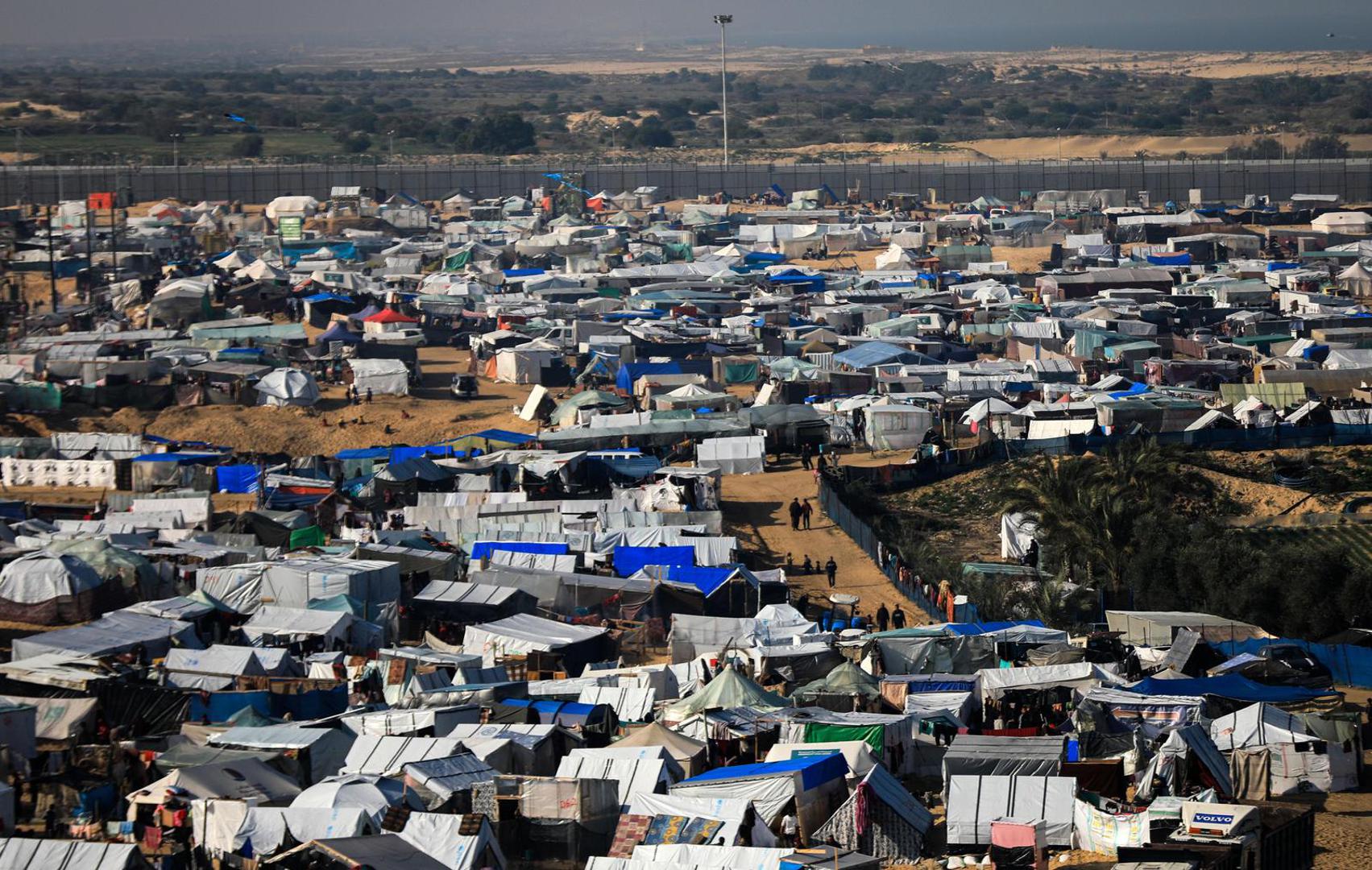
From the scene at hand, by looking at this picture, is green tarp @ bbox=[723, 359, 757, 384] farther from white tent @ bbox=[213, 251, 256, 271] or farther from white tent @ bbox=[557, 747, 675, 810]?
white tent @ bbox=[557, 747, 675, 810]

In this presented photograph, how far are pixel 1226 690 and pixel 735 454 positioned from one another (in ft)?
44.1

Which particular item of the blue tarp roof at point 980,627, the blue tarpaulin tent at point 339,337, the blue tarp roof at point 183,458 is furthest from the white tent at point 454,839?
the blue tarpaulin tent at point 339,337

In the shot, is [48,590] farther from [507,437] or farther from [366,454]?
[507,437]

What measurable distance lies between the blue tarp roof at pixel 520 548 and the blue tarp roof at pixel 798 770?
8101 mm

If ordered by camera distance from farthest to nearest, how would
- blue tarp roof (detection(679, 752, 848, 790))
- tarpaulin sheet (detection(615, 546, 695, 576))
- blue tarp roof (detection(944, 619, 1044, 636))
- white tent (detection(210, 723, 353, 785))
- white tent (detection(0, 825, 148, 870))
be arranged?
tarpaulin sheet (detection(615, 546, 695, 576)) < blue tarp roof (detection(944, 619, 1044, 636)) < white tent (detection(210, 723, 353, 785)) < blue tarp roof (detection(679, 752, 848, 790)) < white tent (detection(0, 825, 148, 870))

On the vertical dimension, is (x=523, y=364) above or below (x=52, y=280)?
below

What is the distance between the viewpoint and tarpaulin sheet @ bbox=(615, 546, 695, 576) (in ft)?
68.9

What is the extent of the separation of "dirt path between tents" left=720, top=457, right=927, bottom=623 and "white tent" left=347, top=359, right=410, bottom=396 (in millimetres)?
8708

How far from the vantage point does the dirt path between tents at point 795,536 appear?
21.9 meters

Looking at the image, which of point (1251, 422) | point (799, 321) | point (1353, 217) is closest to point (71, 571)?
point (1251, 422)

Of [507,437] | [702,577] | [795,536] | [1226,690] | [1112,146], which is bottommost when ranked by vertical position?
[795,536]

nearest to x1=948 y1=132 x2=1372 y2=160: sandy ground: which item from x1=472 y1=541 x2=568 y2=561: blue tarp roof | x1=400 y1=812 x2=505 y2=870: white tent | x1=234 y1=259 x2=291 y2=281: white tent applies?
x1=234 y1=259 x2=291 y2=281: white tent

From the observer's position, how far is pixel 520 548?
→ 2130cm

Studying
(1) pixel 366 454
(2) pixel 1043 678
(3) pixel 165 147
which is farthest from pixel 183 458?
(3) pixel 165 147
